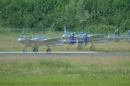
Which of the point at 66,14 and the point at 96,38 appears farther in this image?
the point at 66,14

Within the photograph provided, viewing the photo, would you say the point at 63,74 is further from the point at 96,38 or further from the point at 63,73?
the point at 96,38

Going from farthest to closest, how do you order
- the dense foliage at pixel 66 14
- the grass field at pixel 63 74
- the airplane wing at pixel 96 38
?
the dense foliage at pixel 66 14, the airplane wing at pixel 96 38, the grass field at pixel 63 74

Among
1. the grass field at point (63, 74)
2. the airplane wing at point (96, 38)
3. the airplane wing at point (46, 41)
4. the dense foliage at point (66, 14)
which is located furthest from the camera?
the dense foliage at point (66, 14)

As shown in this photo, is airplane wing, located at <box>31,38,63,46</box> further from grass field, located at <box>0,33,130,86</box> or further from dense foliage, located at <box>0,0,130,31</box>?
dense foliage, located at <box>0,0,130,31</box>

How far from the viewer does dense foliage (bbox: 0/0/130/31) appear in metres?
58.5

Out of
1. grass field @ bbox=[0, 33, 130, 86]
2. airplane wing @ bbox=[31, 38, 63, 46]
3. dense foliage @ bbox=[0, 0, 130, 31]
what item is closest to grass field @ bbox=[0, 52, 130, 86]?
grass field @ bbox=[0, 33, 130, 86]

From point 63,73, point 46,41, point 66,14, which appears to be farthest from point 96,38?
point 66,14

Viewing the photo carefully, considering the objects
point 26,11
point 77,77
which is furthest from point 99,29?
point 77,77

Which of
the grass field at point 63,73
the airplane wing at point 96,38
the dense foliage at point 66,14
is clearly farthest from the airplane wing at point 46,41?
the dense foliage at point 66,14

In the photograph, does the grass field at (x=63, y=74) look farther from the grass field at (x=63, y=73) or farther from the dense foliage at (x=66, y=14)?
the dense foliage at (x=66, y=14)

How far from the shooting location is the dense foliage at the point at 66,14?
58.5 m

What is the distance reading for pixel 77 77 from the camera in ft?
56.0

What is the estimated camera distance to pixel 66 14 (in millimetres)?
59219

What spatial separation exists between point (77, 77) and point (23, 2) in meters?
47.8
